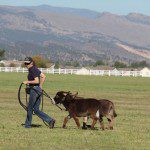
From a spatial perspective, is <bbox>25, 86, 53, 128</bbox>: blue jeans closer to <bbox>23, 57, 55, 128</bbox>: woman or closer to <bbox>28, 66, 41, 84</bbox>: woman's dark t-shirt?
<bbox>23, 57, 55, 128</bbox>: woman

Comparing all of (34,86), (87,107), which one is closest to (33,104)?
(34,86)

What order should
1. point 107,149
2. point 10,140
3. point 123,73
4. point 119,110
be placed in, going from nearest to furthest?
1. point 107,149
2. point 10,140
3. point 119,110
4. point 123,73

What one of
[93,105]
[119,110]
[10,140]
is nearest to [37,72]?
[93,105]

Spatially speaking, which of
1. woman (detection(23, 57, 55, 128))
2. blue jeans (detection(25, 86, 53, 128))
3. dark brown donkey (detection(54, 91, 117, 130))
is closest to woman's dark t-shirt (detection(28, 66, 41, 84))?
woman (detection(23, 57, 55, 128))

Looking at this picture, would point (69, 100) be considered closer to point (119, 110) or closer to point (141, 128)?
point (141, 128)

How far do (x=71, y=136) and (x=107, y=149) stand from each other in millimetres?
2155

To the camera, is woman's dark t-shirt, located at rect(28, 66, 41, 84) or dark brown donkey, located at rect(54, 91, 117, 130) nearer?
dark brown donkey, located at rect(54, 91, 117, 130)

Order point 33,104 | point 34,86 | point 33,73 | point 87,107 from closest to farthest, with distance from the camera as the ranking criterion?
point 87,107 < point 33,73 < point 34,86 < point 33,104

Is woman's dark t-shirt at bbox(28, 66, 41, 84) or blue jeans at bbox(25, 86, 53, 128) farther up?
woman's dark t-shirt at bbox(28, 66, 41, 84)

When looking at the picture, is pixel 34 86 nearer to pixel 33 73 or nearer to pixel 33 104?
pixel 33 73

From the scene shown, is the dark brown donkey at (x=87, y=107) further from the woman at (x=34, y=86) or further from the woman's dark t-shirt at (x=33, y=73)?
the woman's dark t-shirt at (x=33, y=73)

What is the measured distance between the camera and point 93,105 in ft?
60.4

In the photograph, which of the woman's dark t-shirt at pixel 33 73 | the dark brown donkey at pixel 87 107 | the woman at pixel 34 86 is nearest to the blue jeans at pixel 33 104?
the woman at pixel 34 86

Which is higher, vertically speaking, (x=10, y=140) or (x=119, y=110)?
(x=10, y=140)
